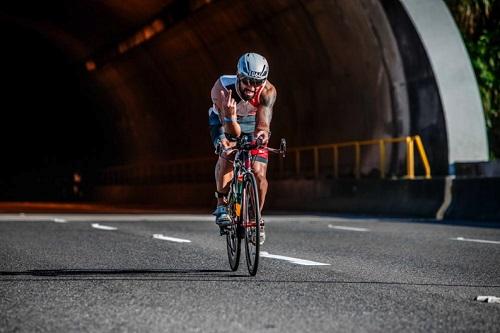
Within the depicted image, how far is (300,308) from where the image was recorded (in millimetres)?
6656

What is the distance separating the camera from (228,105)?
28.8 feet

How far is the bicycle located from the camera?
28.1ft

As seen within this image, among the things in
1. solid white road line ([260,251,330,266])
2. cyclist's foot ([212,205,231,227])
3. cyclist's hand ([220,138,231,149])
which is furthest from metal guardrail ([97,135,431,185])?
cyclist's hand ([220,138,231,149])

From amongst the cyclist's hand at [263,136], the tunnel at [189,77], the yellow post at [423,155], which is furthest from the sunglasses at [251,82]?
the tunnel at [189,77]

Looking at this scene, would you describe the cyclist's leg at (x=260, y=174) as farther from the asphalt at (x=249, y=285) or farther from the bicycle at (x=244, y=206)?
the asphalt at (x=249, y=285)

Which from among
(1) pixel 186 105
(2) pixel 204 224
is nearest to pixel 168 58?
(1) pixel 186 105

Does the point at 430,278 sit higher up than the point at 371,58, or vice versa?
the point at 371,58

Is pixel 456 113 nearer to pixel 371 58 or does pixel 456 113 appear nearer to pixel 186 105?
pixel 371 58

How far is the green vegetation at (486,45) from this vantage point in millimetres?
25359

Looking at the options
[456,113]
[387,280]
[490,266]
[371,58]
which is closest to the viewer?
[387,280]

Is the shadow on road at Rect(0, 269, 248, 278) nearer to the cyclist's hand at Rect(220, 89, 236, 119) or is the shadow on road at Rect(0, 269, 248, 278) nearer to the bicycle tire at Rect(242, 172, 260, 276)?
the bicycle tire at Rect(242, 172, 260, 276)

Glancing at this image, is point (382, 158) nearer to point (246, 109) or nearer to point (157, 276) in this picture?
point (246, 109)

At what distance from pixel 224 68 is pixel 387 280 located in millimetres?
22060

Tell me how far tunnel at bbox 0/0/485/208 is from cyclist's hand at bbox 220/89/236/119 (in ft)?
41.0
